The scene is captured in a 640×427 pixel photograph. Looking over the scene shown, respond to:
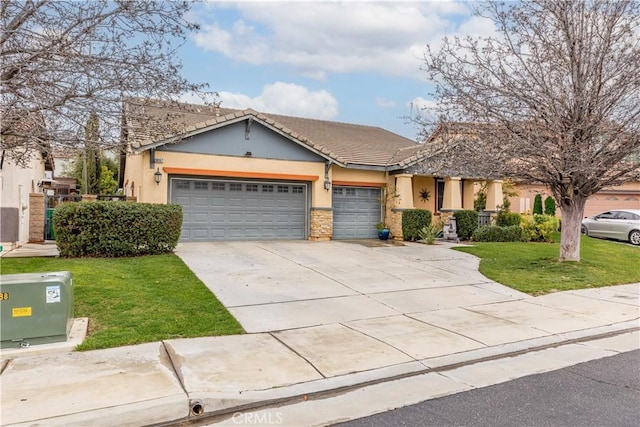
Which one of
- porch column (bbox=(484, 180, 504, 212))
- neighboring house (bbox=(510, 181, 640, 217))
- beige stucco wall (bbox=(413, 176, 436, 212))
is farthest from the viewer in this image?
neighboring house (bbox=(510, 181, 640, 217))

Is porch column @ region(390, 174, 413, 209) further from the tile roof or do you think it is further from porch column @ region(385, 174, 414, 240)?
the tile roof

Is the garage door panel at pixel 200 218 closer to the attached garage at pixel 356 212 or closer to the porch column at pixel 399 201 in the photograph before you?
the attached garage at pixel 356 212

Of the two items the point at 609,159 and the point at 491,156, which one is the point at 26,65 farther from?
the point at 609,159

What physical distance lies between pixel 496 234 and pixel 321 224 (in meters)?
7.24

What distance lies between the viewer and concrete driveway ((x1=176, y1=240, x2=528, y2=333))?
732 centimetres

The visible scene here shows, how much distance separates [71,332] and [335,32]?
28.1ft

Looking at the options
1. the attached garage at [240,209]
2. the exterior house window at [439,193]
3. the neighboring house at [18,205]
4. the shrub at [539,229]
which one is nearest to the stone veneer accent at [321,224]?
the attached garage at [240,209]

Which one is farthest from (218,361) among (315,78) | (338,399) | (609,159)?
(315,78)

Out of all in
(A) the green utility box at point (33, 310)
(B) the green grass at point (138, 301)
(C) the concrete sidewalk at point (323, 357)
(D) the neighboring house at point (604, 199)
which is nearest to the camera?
(C) the concrete sidewalk at point (323, 357)

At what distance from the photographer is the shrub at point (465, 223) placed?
1872 cm

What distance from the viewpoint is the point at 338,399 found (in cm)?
437

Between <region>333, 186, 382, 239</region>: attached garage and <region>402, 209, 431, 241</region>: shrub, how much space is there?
4.81 ft

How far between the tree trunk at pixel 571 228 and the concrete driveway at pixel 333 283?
8.05 feet

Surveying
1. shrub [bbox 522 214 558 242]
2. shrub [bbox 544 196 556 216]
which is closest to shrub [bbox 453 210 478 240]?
shrub [bbox 522 214 558 242]
